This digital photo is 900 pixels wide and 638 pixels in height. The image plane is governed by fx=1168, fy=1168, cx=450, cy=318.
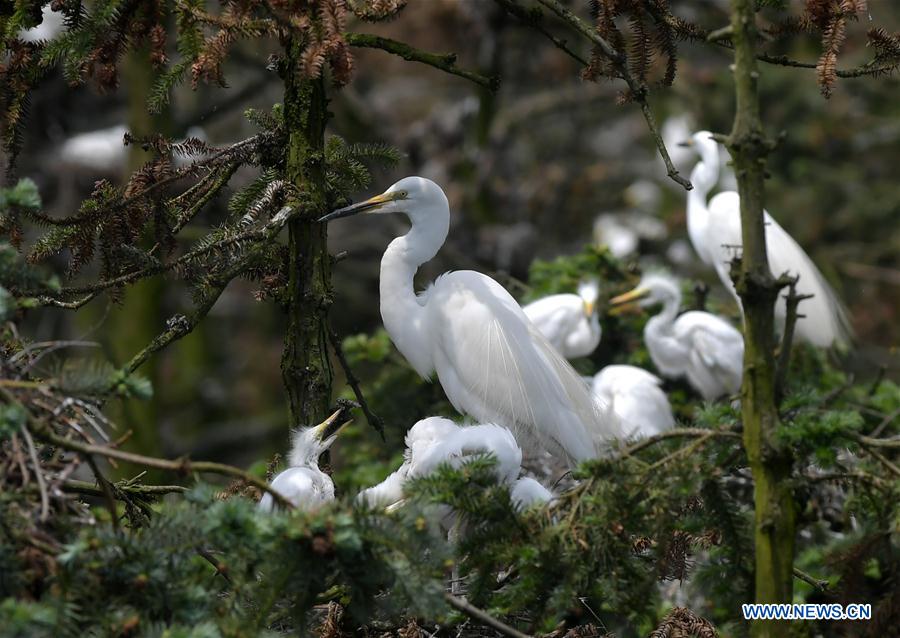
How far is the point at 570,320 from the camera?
6.34m

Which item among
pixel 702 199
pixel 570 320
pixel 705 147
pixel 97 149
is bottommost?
pixel 570 320

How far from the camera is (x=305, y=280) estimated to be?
342cm

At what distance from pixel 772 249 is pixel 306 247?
410 cm

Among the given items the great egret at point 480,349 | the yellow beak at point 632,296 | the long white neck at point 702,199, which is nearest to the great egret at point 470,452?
the great egret at point 480,349

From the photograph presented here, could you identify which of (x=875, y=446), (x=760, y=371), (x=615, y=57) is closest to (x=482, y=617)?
(x=760, y=371)

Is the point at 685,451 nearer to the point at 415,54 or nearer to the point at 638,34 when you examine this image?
the point at 638,34

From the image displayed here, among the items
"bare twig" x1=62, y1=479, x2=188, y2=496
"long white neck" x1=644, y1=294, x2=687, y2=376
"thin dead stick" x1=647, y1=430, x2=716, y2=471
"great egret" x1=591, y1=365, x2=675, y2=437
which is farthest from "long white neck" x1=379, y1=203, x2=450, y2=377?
"long white neck" x1=644, y1=294, x2=687, y2=376

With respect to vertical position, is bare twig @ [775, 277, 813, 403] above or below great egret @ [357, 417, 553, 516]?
above

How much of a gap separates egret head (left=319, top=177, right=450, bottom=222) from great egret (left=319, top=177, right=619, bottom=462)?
0.04ft

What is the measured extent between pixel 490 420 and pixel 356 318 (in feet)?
24.1

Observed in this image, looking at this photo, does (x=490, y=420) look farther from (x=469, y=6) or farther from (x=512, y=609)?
(x=469, y=6)

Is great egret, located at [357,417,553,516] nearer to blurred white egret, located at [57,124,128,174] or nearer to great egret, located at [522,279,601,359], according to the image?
great egret, located at [522,279,601,359]

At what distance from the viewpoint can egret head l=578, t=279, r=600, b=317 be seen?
248 inches

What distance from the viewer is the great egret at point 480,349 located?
4.36m
